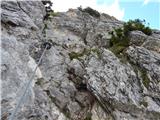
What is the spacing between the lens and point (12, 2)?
33.5 m

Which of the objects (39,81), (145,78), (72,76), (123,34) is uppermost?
(123,34)

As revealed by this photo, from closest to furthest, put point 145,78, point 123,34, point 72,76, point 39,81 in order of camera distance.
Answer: point 39,81 < point 145,78 < point 72,76 < point 123,34

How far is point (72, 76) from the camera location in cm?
3047

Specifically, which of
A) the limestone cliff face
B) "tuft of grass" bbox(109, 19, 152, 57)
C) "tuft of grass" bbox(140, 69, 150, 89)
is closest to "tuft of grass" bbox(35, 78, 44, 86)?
the limestone cliff face

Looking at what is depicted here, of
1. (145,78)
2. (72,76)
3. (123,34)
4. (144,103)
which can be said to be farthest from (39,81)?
(123,34)

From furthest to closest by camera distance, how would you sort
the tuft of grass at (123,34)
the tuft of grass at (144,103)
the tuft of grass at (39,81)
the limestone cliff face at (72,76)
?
the tuft of grass at (123,34)
the tuft of grass at (39,81)
the tuft of grass at (144,103)
the limestone cliff face at (72,76)

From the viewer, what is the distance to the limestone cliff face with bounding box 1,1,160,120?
83.0 ft

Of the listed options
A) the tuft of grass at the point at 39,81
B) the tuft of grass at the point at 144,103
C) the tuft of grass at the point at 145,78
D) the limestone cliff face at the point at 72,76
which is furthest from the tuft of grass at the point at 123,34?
the tuft of grass at the point at 39,81

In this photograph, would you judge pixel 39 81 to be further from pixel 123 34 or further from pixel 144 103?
pixel 123 34

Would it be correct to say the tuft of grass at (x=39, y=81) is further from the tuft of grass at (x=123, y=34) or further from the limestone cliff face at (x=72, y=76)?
the tuft of grass at (x=123, y=34)

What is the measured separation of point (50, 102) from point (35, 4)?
1441 cm

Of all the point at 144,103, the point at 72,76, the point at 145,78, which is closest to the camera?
the point at 144,103

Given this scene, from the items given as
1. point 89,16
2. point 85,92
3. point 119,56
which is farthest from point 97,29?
point 85,92

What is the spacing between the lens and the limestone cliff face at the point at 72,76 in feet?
83.0
